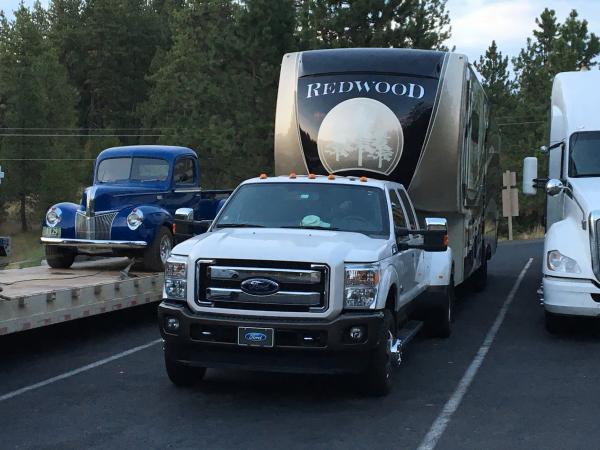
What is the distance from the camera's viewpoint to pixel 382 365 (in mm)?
7375

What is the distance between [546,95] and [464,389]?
1716 inches

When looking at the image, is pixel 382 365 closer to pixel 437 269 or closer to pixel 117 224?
pixel 437 269

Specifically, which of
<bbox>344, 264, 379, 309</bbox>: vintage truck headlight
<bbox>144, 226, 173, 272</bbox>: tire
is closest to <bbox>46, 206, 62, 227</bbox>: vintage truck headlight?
<bbox>144, 226, 173, 272</bbox>: tire

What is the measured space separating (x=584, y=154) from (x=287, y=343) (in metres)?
6.73

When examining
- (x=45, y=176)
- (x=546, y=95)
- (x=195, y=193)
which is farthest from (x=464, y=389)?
(x=45, y=176)

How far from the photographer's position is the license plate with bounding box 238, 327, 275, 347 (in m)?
7.01

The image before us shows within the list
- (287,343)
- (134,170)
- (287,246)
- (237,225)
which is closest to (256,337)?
(287,343)

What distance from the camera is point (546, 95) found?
161 feet

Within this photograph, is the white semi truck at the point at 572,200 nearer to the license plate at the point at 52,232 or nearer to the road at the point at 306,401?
the road at the point at 306,401

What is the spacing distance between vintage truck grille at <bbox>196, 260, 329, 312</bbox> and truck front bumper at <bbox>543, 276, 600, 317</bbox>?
14.0 ft

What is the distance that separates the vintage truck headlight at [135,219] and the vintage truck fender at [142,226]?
3 centimetres

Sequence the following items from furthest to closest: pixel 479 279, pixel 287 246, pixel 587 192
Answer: pixel 479 279
pixel 587 192
pixel 287 246

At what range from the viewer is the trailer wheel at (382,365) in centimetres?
726

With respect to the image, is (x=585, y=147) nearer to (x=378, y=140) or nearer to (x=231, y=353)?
(x=378, y=140)
